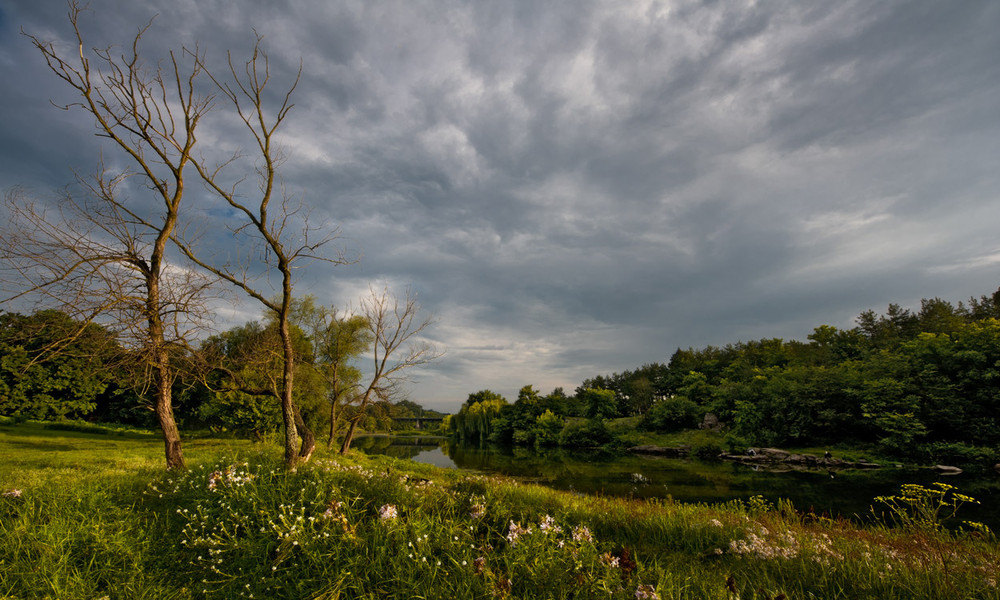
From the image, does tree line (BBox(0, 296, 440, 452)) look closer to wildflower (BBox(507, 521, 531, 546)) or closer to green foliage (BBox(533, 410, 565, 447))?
wildflower (BBox(507, 521, 531, 546))

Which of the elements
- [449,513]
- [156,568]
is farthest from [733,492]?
[156,568]

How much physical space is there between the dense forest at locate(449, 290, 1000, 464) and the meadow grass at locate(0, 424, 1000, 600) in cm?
3250

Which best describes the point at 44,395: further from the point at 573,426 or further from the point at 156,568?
the point at 573,426

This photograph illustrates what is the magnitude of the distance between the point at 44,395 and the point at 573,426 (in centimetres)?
4909

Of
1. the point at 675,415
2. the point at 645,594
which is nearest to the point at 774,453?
the point at 675,415

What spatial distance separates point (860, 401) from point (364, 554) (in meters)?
42.3

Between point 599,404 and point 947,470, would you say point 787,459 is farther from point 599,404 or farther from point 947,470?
point 599,404

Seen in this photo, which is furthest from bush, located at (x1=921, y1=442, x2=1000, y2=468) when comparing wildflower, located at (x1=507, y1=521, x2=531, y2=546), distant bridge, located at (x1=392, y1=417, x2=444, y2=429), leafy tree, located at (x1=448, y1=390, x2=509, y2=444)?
distant bridge, located at (x1=392, y1=417, x2=444, y2=429)

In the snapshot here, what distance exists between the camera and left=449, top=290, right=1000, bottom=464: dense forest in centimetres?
2709

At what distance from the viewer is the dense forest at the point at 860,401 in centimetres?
2709

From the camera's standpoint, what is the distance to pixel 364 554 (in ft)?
12.3

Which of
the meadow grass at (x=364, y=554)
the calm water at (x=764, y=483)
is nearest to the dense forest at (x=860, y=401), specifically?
the calm water at (x=764, y=483)

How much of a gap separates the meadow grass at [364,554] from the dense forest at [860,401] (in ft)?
107

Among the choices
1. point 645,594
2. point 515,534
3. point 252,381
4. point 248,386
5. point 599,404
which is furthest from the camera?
point 599,404
